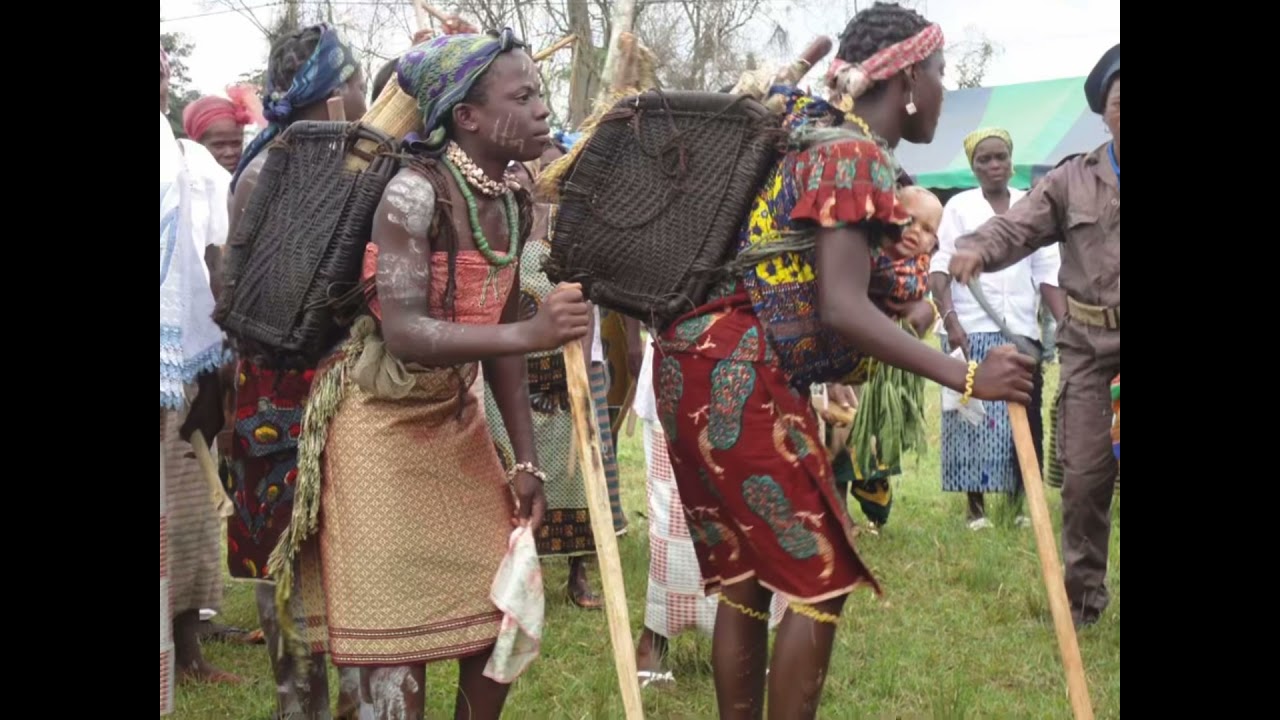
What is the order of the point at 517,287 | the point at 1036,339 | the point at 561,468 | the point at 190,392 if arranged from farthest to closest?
the point at 1036,339 < the point at 561,468 < the point at 190,392 < the point at 517,287

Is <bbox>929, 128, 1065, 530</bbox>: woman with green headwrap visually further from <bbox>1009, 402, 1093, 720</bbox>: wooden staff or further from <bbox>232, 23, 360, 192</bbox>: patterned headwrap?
<bbox>1009, 402, 1093, 720</bbox>: wooden staff

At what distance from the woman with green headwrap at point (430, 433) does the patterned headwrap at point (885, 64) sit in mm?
799

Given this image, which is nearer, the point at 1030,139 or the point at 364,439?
the point at 364,439

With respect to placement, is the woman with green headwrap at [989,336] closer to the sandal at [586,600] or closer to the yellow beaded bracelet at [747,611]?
the sandal at [586,600]

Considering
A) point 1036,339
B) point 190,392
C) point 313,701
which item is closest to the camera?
point 313,701

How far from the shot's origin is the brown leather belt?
588 centimetres

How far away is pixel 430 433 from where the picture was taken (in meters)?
3.72

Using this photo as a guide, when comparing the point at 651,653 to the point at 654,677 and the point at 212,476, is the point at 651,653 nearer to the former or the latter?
the point at 654,677

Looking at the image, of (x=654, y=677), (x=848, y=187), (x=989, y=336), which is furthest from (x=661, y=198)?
(x=989, y=336)

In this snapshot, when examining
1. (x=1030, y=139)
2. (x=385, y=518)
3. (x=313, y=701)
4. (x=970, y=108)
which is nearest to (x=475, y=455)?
(x=385, y=518)

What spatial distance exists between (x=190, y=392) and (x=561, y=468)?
1892 mm

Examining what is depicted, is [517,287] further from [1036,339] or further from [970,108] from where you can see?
[970,108]

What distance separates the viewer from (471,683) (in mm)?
3748

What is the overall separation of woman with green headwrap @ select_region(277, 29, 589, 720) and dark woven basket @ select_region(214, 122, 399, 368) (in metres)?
0.15
